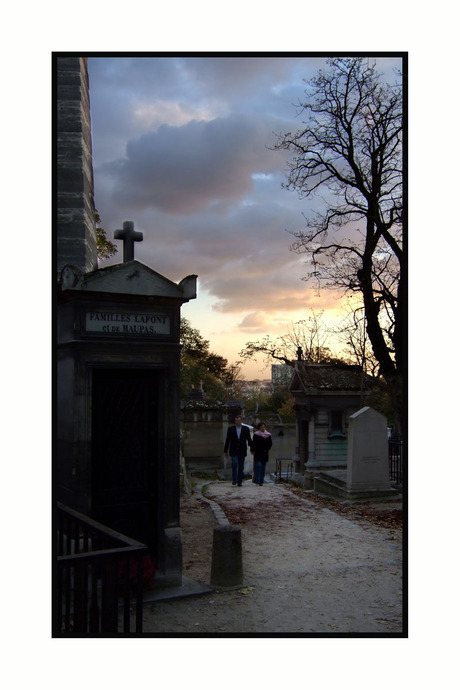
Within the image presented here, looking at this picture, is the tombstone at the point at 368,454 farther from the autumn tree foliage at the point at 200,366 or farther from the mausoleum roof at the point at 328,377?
the autumn tree foliage at the point at 200,366

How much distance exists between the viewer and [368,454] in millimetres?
11883

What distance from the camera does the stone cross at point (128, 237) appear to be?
6.19 m

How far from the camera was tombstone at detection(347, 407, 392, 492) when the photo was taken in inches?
464

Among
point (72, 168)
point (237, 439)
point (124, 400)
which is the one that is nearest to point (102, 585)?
point (124, 400)

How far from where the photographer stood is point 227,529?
6488mm

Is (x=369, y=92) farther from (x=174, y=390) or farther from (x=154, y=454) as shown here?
(x=154, y=454)

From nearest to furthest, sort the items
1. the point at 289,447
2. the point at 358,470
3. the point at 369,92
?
the point at 369,92, the point at 358,470, the point at 289,447

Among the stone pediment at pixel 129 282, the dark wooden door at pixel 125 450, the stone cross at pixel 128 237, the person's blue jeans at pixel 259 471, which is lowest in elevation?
the person's blue jeans at pixel 259 471

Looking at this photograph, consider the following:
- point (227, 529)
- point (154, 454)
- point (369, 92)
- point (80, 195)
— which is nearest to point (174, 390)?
point (154, 454)

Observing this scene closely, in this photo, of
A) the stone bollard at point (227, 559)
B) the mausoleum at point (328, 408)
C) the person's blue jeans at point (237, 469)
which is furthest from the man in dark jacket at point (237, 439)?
the stone bollard at point (227, 559)

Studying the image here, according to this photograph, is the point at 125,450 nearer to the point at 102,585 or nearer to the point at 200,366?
the point at 102,585

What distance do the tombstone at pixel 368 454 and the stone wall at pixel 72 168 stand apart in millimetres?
7143

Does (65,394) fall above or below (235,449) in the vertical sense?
above

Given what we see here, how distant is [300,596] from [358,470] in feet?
19.6
